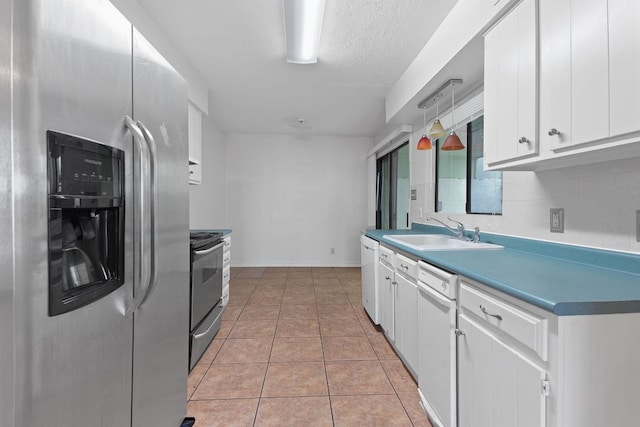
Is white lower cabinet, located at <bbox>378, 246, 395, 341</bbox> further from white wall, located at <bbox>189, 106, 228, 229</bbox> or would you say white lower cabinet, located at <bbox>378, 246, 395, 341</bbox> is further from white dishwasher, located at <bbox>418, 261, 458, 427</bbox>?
white wall, located at <bbox>189, 106, 228, 229</bbox>

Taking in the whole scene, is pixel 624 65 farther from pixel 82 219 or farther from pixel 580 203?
pixel 82 219

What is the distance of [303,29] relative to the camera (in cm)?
217

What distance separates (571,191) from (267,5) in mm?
2243

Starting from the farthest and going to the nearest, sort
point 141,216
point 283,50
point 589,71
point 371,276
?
point 371,276 < point 283,50 < point 589,71 < point 141,216

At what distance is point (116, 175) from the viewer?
0.85 m

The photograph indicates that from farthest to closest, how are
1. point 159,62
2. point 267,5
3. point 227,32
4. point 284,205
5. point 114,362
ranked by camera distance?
point 284,205 → point 227,32 → point 267,5 → point 159,62 → point 114,362

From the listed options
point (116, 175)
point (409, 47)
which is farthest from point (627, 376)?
point (409, 47)

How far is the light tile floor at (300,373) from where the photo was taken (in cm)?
170

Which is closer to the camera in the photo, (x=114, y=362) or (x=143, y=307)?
(x=114, y=362)

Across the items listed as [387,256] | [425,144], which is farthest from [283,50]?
[387,256]

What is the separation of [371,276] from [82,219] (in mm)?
2561

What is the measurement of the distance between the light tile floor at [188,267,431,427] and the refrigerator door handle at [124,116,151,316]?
1178 mm

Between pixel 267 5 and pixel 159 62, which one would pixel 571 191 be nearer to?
pixel 159 62

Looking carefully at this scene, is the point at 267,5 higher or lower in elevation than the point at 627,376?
higher
